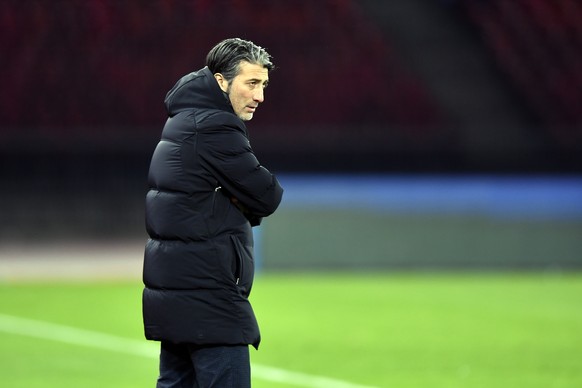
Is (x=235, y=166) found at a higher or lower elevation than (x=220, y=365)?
higher

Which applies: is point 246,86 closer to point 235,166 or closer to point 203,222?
point 235,166

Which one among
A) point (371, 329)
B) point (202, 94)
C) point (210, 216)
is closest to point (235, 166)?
point (210, 216)

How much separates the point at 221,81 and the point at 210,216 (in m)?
0.54

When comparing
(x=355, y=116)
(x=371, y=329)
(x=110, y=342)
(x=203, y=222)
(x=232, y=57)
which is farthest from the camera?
(x=355, y=116)

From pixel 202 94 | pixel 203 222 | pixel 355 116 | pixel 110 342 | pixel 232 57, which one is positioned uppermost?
pixel 355 116

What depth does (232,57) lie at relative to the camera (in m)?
4.61

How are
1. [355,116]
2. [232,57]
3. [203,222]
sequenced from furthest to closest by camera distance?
1. [355,116]
2. [232,57]
3. [203,222]

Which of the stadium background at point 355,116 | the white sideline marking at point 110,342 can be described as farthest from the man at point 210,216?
the stadium background at point 355,116

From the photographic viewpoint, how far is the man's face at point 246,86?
460 centimetres

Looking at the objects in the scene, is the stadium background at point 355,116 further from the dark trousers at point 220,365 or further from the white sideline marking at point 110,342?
the dark trousers at point 220,365

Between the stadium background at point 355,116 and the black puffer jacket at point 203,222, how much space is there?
38.2 feet

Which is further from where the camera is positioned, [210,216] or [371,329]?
[371,329]

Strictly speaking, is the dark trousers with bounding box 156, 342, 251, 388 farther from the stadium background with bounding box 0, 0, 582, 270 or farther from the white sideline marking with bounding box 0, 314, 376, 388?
the stadium background with bounding box 0, 0, 582, 270

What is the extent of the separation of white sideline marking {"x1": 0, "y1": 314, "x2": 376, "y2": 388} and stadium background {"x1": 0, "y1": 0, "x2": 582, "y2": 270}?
5964 millimetres
